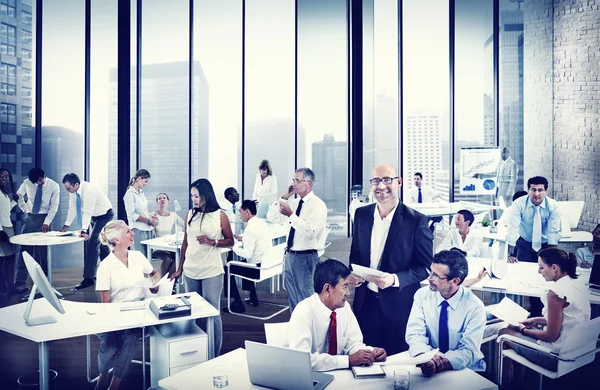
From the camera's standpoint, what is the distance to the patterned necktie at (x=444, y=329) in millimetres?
2992

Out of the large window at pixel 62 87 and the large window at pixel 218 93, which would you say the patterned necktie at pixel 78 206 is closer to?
the large window at pixel 62 87

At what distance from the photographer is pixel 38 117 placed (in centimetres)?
834

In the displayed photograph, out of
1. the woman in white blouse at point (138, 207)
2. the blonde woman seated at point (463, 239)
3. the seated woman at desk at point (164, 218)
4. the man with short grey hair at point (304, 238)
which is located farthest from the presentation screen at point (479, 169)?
the woman in white blouse at point (138, 207)

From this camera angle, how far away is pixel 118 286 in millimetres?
3756

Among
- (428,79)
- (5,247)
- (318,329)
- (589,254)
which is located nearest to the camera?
(318,329)

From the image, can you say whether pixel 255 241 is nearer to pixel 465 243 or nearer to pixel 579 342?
pixel 465 243

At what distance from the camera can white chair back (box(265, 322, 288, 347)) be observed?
2.93m

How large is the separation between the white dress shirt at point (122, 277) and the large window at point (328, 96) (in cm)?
563

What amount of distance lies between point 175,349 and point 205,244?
0.98 meters

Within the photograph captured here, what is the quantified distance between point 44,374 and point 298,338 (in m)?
1.59

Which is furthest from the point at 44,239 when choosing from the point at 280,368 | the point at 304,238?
the point at 280,368

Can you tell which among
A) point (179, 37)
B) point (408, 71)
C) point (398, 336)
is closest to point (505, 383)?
point (398, 336)

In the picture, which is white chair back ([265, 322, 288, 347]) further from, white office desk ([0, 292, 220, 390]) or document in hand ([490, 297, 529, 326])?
document in hand ([490, 297, 529, 326])

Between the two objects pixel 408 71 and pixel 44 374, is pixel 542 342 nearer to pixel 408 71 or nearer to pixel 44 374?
pixel 44 374
